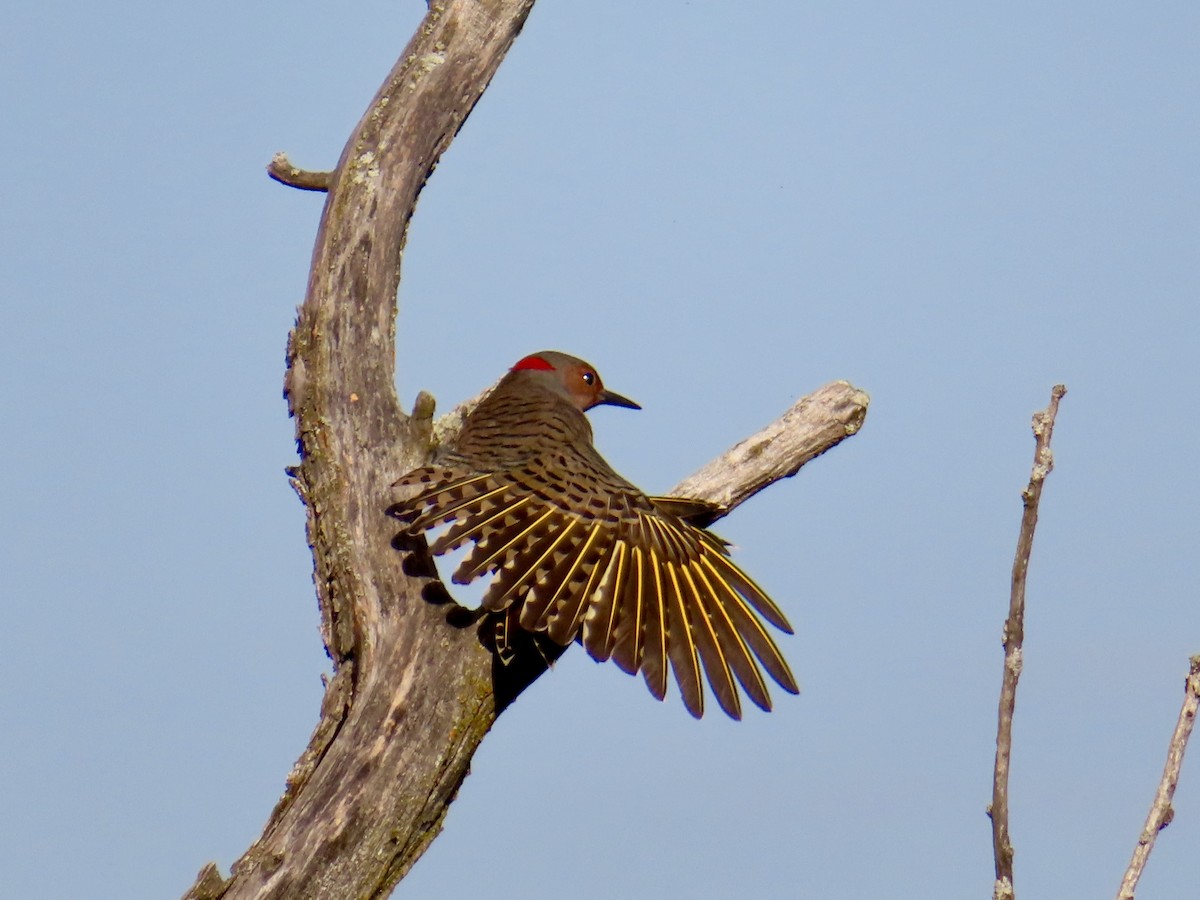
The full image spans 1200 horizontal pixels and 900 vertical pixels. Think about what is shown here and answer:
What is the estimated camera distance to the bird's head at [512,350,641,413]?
636 cm

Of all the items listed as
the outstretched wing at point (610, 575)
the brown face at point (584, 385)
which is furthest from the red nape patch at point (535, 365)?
the outstretched wing at point (610, 575)

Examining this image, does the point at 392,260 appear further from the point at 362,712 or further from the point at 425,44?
the point at 362,712

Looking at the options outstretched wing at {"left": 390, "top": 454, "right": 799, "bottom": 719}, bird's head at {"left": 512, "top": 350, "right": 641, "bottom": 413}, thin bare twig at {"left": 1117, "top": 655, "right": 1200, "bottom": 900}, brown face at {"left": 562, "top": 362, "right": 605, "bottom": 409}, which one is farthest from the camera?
brown face at {"left": 562, "top": 362, "right": 605, "bottom": 409}

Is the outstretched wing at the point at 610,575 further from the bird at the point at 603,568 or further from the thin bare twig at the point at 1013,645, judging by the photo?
the thin bare twig at the point at 1013,645

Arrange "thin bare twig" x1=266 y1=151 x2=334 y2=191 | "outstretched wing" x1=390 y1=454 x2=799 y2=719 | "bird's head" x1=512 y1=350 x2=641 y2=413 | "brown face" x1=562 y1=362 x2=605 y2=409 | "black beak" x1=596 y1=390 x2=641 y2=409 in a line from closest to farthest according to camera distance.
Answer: "outstretched wing" x1=390 y1=454 x2=799 y2=719 < "thin bare twig" x1=266 y1=151 x2=334 y2=191 < "bird's head" x1=512 y1=350 x2=641 y2=413 < "brown face" x1=562 y1=362 x2=605 y2=409 < "black beak" x1=596 y1=390 x2=641 y2=409

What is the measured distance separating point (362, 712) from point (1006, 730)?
2.61 metres

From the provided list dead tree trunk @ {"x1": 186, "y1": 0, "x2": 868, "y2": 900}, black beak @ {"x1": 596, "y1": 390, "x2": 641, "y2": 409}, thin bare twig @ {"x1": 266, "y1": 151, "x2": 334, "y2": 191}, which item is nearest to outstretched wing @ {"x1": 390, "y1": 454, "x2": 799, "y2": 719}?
dead tree trunk @ {"x1": 186, "y1": 0, "x2": 868, "y2": 900}

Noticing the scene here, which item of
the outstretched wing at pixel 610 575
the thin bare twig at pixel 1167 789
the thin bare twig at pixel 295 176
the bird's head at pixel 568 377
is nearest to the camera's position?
the thin bare twig at pixel 1167 789

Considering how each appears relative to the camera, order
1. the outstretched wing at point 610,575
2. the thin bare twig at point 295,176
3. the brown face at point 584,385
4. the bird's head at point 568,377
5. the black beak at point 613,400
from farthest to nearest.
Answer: the black beak at point 613,400, the brown face at point 584,385, the bird's head at point 568,377, the thin bare twig at point 295,176, the outstretched wing at point 610,575

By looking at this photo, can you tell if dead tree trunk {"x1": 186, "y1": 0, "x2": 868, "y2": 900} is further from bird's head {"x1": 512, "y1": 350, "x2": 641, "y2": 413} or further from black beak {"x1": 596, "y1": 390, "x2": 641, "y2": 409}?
black beak {"x1": 596, "y1": 390, "x2": 641, "y2": 409}

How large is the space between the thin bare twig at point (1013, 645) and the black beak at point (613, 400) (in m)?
3.92

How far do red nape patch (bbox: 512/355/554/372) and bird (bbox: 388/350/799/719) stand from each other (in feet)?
3.88

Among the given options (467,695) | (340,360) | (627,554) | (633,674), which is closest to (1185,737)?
(633,674)

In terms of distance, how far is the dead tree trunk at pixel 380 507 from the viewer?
4.39 metres
